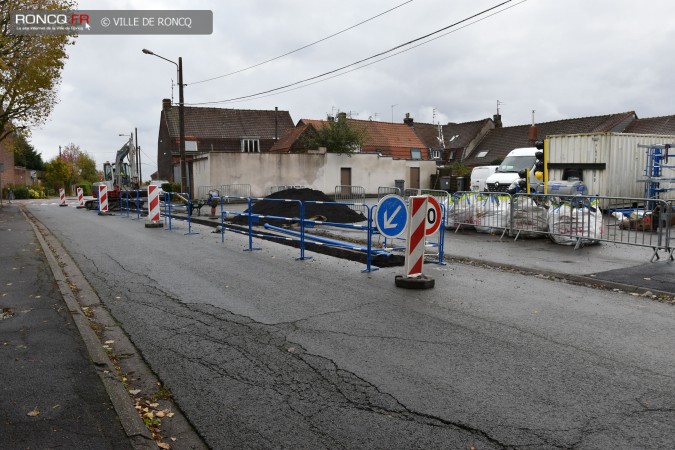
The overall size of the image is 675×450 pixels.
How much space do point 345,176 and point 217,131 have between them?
22124mm

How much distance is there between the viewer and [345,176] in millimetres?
39406

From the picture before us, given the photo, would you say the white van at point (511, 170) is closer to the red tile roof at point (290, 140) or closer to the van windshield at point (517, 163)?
the van windshield at point (517, 163)

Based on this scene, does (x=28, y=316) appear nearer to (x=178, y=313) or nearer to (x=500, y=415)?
(x=178, y=313)

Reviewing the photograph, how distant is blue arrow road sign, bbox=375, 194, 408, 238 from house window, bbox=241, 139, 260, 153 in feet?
159

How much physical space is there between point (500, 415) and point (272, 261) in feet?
24.2

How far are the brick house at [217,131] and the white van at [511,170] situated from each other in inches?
1249

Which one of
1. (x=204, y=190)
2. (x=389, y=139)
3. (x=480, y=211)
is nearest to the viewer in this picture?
(x=480, y=211)

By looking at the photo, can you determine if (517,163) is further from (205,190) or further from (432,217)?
(205,190)

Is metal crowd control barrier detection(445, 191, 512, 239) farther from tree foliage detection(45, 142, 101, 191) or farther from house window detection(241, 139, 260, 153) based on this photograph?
tree foliage detection(45, 142, 101, 191)

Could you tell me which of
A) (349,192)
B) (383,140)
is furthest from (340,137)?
(383,140)

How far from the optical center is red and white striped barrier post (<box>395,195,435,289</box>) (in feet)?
25.8

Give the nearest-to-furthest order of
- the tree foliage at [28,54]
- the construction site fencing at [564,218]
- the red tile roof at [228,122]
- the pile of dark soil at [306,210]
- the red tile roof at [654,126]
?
1. the construction site fencing at [564,218]
2. the pile of dark soil at [306,210]
3. the tree foliage at [28,54]
4. the red tile roof at [654,126]
5. the red tile roof at [228,122]

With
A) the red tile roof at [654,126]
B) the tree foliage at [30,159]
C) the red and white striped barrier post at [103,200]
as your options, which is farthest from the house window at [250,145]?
the tree foliage at [30,159]

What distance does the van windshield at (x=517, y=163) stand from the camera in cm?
2564
